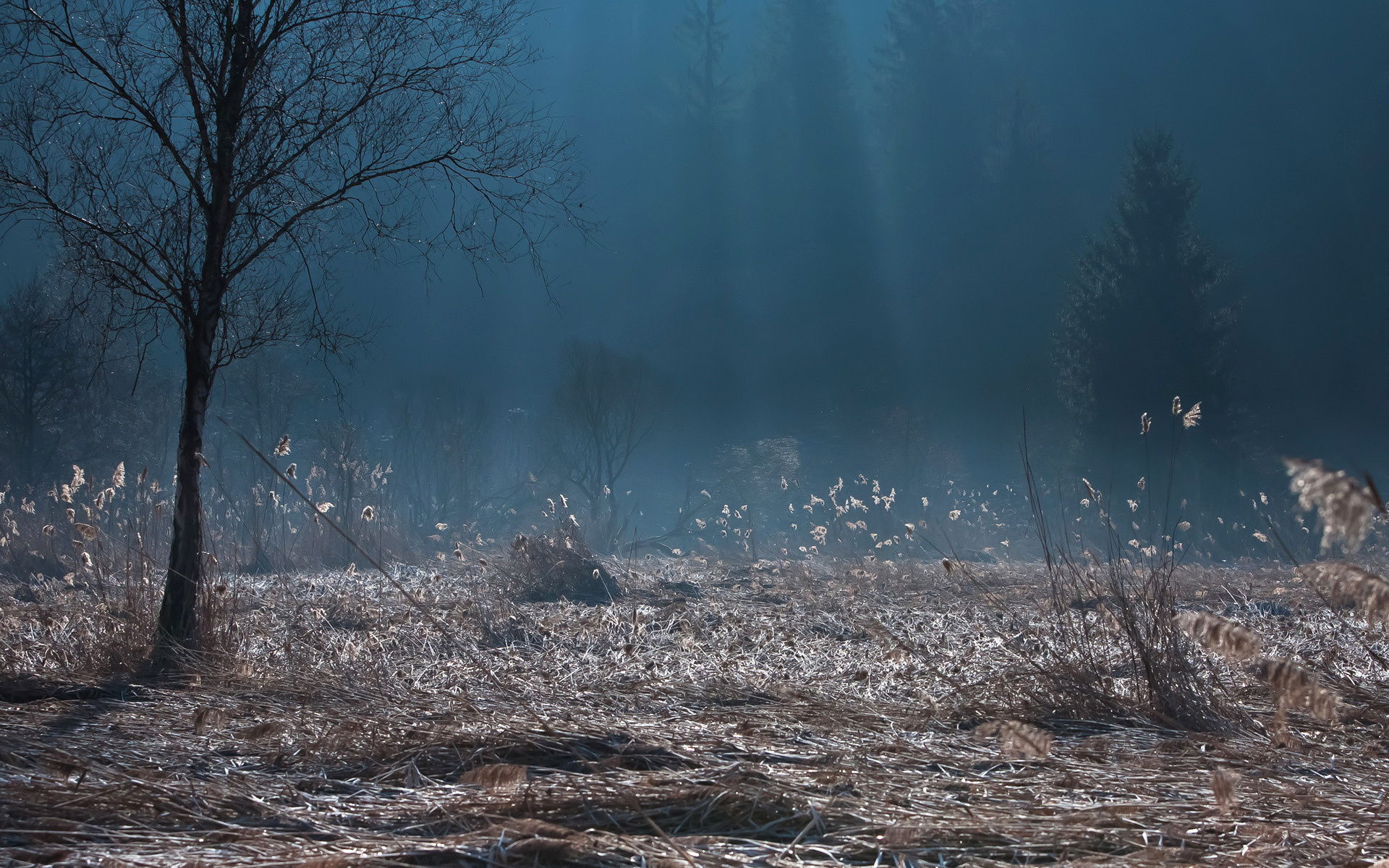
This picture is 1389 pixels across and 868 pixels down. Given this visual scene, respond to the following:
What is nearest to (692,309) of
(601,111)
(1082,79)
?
(601,111)

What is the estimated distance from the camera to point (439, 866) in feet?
5.62

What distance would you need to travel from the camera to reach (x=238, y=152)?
4.90 meters

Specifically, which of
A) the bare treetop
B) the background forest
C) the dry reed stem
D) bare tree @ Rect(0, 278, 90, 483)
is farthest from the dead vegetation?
bare tree @ Rect(0, 278, 90, 483)

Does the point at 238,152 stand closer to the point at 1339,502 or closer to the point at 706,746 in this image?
the point at 706,746

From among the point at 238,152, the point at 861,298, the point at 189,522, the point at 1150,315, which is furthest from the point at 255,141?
the point at 861,298

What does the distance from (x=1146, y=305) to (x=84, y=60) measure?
22974 millimetres

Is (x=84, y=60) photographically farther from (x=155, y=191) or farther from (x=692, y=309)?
(x=692, y=309)

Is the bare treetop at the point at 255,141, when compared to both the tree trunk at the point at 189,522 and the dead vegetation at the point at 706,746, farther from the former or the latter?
the dead vegetation at the point at 706,746

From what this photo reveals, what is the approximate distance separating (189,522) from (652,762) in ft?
11.1

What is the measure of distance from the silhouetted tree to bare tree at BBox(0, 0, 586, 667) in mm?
20364

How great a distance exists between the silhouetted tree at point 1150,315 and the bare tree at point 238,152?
2036 centimetres

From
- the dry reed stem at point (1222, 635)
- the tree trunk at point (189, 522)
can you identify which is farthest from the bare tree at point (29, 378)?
the dry reed stem at point (1222, 635)

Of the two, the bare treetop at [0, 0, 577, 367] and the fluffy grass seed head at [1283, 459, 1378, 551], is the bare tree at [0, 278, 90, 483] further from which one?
the fluffy grass seed head at [1283, 459, 1378, 551]

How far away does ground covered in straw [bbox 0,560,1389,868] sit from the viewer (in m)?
1.84
